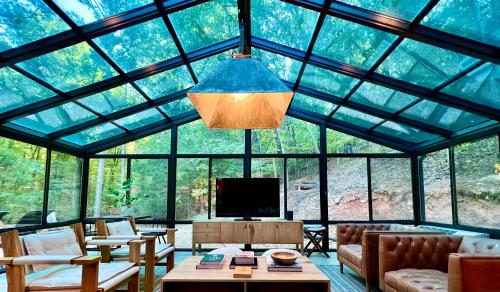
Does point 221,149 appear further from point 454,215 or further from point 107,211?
point 454,215

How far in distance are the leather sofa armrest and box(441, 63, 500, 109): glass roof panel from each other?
2.14 m

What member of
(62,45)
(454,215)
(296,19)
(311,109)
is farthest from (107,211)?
(454,215)

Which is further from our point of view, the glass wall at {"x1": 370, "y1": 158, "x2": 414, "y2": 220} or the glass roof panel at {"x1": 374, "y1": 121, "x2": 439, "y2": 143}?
the glass wall at {"x1": 370, "y1": 158, "x2": 414, "y2": 220}

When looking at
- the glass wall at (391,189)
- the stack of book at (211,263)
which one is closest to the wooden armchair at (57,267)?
the stack of book at (211,263)

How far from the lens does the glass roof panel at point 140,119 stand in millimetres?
6500

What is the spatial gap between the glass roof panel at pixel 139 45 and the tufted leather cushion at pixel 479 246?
4335mm

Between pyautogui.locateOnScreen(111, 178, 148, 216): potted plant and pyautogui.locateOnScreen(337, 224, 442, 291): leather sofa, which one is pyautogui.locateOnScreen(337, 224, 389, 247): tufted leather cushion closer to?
pyautogui.locateOnScreen(337, 224, 442, 291): leather sofa

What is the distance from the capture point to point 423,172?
268 inches

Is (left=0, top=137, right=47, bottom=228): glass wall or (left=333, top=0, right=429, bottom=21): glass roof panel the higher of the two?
(left=333, top=0, right=429, bottom=21): glass roof panel

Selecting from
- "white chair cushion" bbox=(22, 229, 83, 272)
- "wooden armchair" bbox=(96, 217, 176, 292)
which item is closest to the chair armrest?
"white chair cushion" bbox=(22, 229, 83, 272)

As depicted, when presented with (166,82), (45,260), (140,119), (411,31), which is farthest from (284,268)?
(140,119)

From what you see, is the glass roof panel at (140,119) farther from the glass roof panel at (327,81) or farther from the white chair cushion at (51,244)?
the white chair cushion at (51,244)

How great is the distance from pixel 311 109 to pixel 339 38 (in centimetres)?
284

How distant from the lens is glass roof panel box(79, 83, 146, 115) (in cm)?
530
